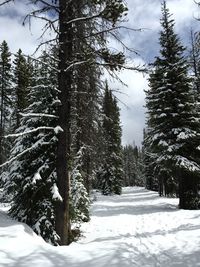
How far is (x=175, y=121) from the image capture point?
2219cm

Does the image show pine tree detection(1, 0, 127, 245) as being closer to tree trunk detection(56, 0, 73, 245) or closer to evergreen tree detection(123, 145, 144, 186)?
tree trunk detection(56, 0, 73, 245)

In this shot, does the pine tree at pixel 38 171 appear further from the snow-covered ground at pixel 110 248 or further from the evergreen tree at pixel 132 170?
the evergreen tree at pixel 132 170

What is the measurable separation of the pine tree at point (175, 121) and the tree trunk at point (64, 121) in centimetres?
1198

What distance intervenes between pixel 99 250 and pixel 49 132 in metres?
4.56

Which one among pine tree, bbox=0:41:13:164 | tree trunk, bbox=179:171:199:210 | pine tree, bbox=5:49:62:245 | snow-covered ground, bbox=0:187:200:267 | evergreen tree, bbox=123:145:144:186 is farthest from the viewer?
evergreen tree, bbox=123:145:144:186

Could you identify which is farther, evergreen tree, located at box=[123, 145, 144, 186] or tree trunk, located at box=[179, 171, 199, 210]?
evergreen tree, located at box=[123, 145, 144, 186]

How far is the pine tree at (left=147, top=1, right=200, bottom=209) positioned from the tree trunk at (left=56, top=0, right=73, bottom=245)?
39.3 ft

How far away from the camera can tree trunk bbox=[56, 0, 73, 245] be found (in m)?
9.48

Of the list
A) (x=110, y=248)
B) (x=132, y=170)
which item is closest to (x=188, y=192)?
(x=110, y=248)

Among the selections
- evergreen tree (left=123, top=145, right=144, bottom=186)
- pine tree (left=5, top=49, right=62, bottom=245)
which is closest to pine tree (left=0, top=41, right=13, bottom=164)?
pine tree (left=5, top=49, right=62, bottom=245)

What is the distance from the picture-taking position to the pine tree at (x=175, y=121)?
2114 cm

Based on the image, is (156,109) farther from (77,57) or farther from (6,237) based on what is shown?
(6,237)

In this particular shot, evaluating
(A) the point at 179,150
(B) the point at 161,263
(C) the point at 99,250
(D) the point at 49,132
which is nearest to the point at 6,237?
(C) the point at 99,250

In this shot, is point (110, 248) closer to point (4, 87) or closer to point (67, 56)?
point (67, 56)
